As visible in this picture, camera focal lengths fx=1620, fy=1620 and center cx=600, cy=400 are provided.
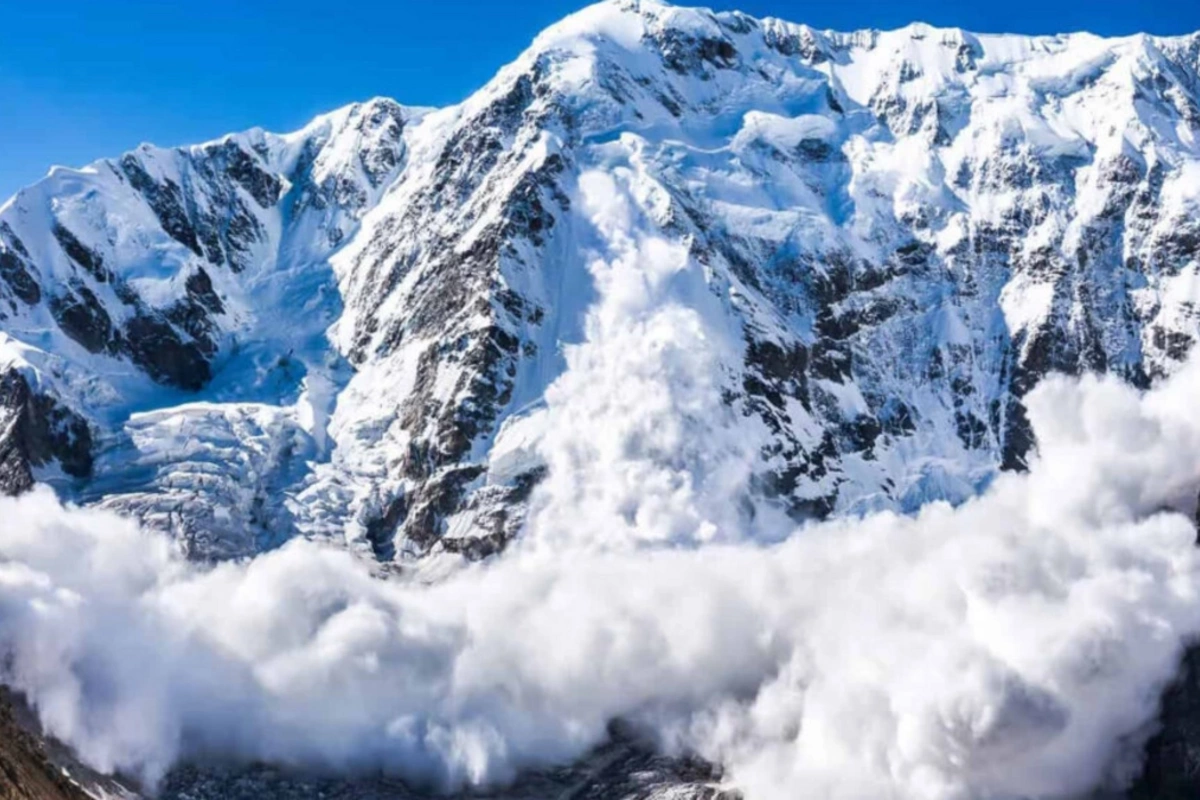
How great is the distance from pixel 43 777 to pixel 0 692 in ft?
181

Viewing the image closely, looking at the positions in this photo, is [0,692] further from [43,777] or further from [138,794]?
[43,777]

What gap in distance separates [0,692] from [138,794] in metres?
20.4

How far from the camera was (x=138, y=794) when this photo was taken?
641ft

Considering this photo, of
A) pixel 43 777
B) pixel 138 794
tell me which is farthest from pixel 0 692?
pixel 43 777

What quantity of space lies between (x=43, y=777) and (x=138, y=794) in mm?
55468

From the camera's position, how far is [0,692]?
193 metres

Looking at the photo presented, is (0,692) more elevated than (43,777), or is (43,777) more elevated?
(0,692)

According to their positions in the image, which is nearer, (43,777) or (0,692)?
(43,777)

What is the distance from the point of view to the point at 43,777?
142375mm

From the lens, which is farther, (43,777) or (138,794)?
(138,794)
